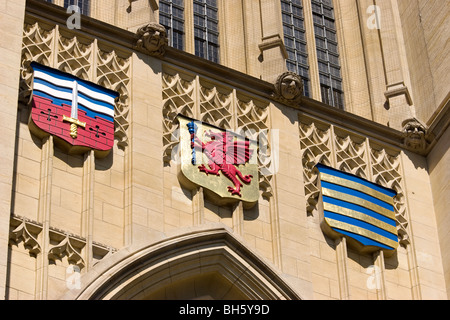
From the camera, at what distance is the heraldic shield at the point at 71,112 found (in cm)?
2339

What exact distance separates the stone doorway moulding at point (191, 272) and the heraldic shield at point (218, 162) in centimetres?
100

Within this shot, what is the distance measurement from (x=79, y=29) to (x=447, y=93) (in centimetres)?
801

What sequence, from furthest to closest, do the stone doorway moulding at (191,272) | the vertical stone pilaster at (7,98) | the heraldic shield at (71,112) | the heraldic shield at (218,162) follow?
the heraldic shield at (218,162) → the heraldic shield at (71,112) → the stone doorway moulding at (191,272) → the vertical stone pilaster at (7,98)

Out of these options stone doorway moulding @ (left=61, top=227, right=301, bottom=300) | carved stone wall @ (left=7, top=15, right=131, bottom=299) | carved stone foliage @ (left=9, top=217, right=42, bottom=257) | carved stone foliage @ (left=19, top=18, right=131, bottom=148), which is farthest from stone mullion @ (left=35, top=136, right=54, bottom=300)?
carved stone foliage @ (left=19, top=18, right=131, bottom=148)

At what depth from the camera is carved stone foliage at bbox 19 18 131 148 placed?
24328 millimetres

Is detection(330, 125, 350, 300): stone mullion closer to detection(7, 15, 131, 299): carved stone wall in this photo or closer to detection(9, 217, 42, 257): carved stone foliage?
detection(7, 15, 131, 299): carved stone wall

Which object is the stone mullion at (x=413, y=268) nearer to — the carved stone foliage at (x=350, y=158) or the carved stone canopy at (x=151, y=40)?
the carved stone foliage at (x=350, y=158)

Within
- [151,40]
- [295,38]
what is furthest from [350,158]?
[151,40]

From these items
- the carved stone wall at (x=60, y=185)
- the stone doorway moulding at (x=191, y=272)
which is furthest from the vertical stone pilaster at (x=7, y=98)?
the stone doorway moulding at (x=191, y=272)

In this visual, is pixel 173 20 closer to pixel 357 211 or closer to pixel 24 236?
pixel 357 211

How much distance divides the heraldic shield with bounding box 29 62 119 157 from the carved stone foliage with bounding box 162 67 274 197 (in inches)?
53.9

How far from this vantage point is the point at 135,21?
2648 centimetres
